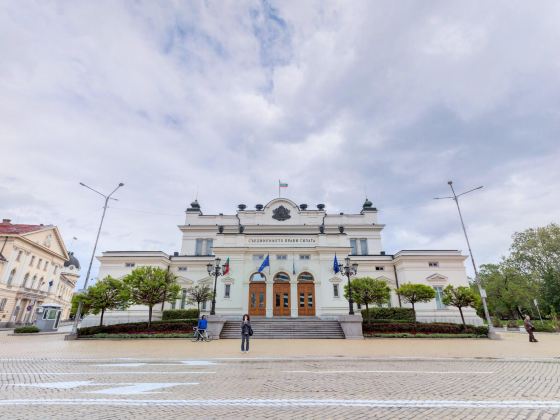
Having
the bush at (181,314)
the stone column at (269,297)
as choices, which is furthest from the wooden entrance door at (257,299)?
the bush at (181,314)

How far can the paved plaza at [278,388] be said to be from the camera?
4.85 meters

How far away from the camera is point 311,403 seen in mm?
5352

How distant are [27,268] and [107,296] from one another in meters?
36.2

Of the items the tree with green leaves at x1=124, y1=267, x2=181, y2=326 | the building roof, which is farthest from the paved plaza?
the building roof

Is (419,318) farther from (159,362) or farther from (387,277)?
(159,362)

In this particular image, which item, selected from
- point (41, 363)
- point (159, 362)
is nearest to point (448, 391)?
point (159, 362)

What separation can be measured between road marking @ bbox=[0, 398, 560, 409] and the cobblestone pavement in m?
0.02

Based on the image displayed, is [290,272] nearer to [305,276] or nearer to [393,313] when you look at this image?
[305,276]

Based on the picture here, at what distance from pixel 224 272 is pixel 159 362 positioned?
1642 centimetres

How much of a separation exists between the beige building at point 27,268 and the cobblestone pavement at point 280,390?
43.6 meters

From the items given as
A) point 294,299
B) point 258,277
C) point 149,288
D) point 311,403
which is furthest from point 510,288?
point 311,403

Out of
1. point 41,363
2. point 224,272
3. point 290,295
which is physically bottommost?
point 41,363

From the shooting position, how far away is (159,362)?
35.4 ft

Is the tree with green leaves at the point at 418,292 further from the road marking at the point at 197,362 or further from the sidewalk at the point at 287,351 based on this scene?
the road marking at the point at 197,362
